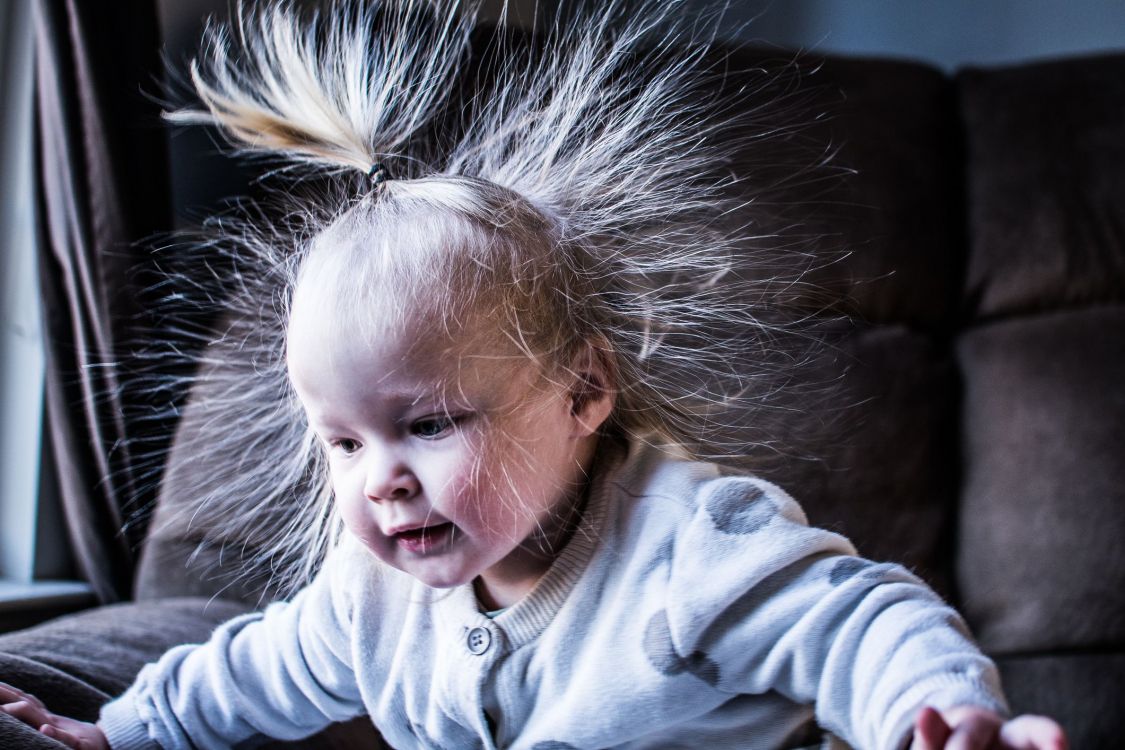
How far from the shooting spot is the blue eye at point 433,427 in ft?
1.96

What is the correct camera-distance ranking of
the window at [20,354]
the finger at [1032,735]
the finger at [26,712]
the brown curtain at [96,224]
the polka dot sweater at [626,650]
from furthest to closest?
the window at [20,354] < the brown curtain at [96,224] < the finger at [26,712] < the polka dot sweater at [626,650] < the finger at [1032,735]

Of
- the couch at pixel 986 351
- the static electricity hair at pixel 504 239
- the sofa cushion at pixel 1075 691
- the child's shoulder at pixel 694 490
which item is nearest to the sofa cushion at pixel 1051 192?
the couch at pixel 986 351

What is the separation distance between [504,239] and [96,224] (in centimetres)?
64

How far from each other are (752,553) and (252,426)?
0.40m

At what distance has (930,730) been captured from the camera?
17.8 inches

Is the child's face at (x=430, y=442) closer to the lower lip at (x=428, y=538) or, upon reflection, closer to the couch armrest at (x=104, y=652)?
the lower lip at (x=428, y=538)

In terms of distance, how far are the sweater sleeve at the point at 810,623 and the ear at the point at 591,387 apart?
0.26ft

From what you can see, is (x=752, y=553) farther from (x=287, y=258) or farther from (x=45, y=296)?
(x=45, y=296)

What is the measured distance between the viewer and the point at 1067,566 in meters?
1.17

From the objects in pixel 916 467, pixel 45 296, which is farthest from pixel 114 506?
pixel 916 467

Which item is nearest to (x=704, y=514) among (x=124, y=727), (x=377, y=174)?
(x=377, y=174)

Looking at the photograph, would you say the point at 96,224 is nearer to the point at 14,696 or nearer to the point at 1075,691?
the point at 14,696

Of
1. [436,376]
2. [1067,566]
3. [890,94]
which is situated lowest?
[1067,566]

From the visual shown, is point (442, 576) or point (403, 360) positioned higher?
point (403, 360)
